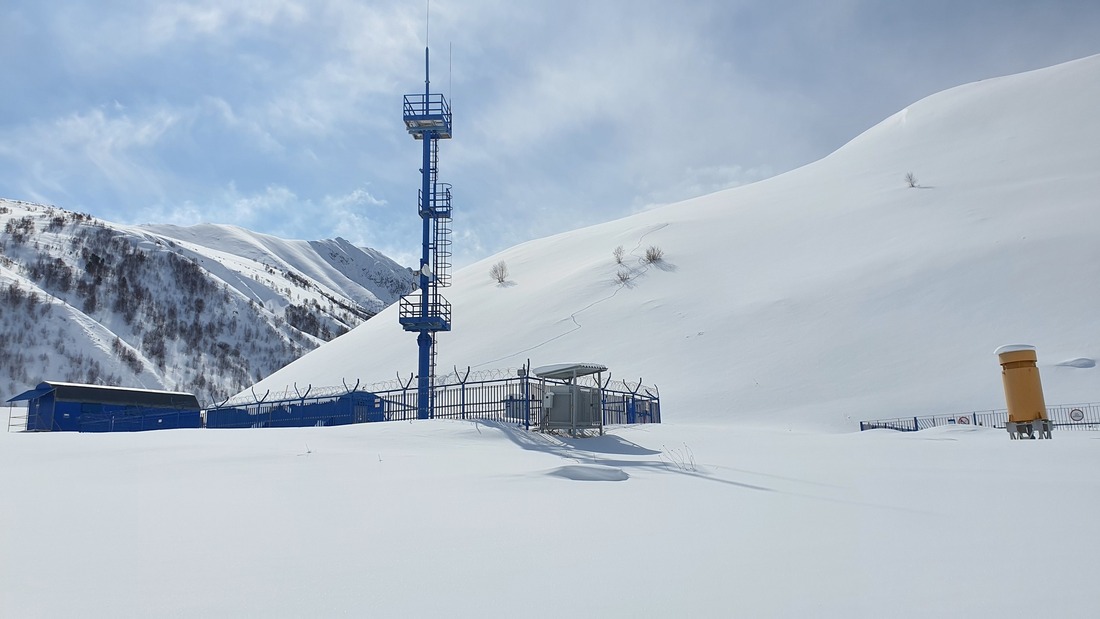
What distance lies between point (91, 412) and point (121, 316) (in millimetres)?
53706

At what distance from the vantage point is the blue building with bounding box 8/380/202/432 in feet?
101

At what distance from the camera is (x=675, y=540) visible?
671 cm

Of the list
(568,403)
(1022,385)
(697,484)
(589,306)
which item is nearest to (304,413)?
(568,403)

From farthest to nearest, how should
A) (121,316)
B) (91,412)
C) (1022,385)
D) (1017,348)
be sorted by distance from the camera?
1. (121,316)
2. (91,412)
3. (1017,348)
4. (1022,385)

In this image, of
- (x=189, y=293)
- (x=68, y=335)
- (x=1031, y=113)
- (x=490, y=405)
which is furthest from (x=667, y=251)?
(x=189, y=293)

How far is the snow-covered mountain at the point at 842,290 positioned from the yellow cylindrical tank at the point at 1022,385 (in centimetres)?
523

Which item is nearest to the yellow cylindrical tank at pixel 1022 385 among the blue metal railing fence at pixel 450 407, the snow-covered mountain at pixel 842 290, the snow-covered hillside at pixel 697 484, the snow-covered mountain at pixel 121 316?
the snow-covered hillside at pixel 697 484

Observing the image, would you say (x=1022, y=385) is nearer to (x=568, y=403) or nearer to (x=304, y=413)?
(x=568, y=403)

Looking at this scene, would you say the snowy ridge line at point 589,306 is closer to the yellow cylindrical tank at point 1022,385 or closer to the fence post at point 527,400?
the fence post at point 527,400

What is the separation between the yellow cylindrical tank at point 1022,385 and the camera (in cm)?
2080

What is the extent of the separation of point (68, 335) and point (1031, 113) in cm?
8556

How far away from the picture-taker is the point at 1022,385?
21.0 m

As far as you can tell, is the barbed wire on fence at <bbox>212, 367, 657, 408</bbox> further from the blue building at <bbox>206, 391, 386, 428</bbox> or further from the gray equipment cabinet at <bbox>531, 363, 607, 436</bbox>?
the gray equipment cabinet at <bbox>531, 363, 607, 436</bbox>

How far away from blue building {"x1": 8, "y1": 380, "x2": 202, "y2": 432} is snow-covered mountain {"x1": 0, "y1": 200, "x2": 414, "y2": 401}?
36413 mm
